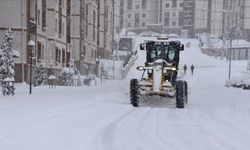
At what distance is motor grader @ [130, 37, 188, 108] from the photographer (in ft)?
65.5

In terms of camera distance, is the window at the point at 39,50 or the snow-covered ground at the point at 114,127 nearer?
the snow-covered ground at the point at 114,127

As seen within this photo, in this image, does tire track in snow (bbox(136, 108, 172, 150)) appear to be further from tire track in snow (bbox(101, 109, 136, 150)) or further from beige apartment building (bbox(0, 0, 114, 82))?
beige apartment building (bbox(0, 0, 114, 82))

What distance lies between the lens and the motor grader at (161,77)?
1995 centimetres

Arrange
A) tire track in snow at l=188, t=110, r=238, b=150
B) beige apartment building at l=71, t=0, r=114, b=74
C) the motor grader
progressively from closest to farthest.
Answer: tire track in snow at l=188, t=110, r=238, b=150 → the motor grader → beige apartment building at l=71, t=0, r=114, b=74

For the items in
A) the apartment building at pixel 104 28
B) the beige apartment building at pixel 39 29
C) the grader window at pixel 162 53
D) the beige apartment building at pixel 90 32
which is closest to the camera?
the grader window at pixel 162 53

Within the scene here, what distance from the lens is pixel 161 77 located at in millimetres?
20438

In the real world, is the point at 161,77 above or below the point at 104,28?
below

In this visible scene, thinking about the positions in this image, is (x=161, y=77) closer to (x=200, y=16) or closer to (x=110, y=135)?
(x=110, y=135)

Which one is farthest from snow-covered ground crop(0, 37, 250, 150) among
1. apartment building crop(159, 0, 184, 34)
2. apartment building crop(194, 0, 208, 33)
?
apartment building crop(159, 0, 184, 34)

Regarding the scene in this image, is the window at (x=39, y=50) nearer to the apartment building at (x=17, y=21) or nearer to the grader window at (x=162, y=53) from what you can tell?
the apartment building at (x=17, y=21)

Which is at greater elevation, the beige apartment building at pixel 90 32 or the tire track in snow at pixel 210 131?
the beige apartment building at pixel 90 32

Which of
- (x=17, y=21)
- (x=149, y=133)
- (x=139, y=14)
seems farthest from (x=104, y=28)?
(x=149, y=133)

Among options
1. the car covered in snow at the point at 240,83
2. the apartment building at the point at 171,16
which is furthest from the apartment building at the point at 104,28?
the apartment building at the point at 171,16

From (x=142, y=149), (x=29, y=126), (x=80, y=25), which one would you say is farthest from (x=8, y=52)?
(x=80, y=25)
